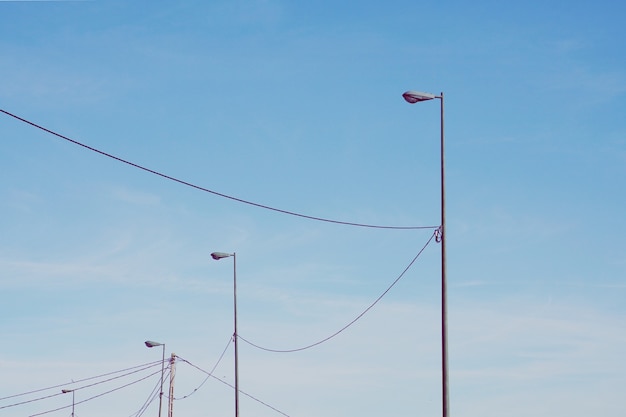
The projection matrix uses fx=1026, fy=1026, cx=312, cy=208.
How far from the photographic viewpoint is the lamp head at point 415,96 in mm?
27703

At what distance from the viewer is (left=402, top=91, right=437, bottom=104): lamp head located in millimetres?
27703

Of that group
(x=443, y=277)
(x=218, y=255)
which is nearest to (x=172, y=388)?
(x=218, y=255)

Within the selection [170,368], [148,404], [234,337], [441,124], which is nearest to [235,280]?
[234,337]

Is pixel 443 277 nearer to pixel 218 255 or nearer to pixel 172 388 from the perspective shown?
pixel 218 255

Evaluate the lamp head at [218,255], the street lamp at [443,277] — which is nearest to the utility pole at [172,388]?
the lamp head at [218,255]

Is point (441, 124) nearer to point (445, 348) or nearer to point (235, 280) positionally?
point (445, 348)

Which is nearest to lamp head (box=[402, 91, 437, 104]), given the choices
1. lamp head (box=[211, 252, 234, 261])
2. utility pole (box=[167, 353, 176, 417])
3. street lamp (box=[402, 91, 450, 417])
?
street lamp (box=[402, 91, 450, 417])

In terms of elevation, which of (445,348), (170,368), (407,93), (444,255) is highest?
(407,93)

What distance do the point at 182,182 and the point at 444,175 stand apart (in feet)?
27.1

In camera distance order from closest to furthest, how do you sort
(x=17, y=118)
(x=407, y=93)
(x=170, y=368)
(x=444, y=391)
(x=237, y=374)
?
(x=17, y=118), (x=444, y=391), (x=407, y=93), (x=237, y=374), (x=170, y=368)

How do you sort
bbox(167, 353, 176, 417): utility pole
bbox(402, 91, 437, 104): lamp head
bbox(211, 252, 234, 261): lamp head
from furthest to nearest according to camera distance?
bbox(167, 353, 176, 417): utility pole
bbox(211, 252, 234, 261): lamp head
bbox(402, 91, 437, 104): lamp head

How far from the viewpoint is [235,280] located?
48.4 meters

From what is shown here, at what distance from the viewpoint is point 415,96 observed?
2778cm

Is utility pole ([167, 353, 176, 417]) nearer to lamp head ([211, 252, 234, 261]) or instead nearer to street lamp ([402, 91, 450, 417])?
lamp head ([211, 252, 234, 261])
